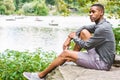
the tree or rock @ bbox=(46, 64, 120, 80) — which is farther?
the tree

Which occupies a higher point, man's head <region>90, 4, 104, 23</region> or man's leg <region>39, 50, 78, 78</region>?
man's head <region>90, 4, 104, 23</region>

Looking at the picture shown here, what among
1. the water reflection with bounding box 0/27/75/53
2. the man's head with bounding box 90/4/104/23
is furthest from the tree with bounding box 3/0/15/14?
the man's head with bounding box 90/4/104/23

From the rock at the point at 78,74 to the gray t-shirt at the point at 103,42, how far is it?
227 millimetres

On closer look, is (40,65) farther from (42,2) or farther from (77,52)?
(42,2)

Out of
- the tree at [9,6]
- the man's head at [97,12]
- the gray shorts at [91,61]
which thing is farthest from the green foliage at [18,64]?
the tree at [9,6]

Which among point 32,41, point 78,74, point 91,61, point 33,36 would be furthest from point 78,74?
point 33,36

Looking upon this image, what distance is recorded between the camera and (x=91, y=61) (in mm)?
5184

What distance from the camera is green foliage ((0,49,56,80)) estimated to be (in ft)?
22.2

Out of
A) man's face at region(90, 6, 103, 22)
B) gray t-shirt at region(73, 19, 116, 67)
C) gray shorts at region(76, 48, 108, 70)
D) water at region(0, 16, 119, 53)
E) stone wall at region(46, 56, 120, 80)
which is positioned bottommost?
water at region(0, 16, 119, 53)

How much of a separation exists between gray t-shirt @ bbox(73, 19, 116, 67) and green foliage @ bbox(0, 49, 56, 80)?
6.15 ft

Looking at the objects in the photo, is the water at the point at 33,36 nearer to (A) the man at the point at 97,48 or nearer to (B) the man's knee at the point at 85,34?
(B) the man's knee at the point at 85,34

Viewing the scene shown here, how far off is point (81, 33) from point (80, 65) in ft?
1.54

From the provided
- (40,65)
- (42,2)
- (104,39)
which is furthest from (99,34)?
(42,2)

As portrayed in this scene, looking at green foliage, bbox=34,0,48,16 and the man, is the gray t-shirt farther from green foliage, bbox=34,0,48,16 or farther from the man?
green foliage, bbox=34,0,48,16
